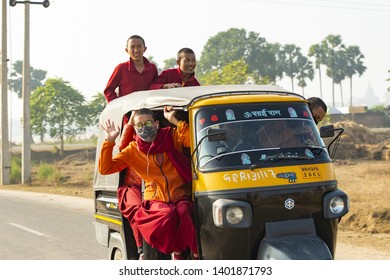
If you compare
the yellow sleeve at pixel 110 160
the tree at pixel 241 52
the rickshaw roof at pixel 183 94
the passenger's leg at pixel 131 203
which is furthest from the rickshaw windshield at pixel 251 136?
the tree at pixel 241 52

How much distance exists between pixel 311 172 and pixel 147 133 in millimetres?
1590

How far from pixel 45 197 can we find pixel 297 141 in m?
15.9

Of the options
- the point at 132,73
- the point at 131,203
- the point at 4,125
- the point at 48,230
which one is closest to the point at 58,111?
the point at 4,125

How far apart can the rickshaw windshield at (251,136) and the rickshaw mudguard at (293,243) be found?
600 mm

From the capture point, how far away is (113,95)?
28.7ft

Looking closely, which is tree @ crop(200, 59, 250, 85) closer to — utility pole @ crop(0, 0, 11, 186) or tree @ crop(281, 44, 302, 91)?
utility pole @ crop(0, 0, 11, 186)

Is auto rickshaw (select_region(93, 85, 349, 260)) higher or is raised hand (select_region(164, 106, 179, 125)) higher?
raised hand (select_region(164, 106, 179, 125))

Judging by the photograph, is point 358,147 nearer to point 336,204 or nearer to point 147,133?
point 336,204

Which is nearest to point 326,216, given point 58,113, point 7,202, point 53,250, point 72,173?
point 53,250

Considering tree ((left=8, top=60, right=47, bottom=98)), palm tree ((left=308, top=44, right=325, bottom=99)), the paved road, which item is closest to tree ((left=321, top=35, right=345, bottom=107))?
palm tree ((left=308, top=44, right=325, bottom=99))

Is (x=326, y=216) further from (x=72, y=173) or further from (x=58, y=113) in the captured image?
(x=58, y=113)

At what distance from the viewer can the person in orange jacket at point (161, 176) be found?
6152 mm

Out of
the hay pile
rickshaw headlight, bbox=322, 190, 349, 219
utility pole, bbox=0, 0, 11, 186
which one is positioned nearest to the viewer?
rickshaw headlight, bbox=322, 190, 349, 219

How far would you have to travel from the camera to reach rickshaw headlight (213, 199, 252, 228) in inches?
227
